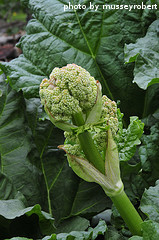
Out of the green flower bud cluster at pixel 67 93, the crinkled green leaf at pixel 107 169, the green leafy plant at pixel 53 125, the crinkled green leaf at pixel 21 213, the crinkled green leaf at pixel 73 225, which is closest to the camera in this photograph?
the green flower bud cluster at pixel 67 93

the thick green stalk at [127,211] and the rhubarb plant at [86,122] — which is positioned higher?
the rhubarb plant at [86,122]

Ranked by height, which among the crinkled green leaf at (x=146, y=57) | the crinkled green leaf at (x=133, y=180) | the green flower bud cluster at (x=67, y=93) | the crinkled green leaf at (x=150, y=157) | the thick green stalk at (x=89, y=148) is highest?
the green flower bud cluster at (x=67, y=93)

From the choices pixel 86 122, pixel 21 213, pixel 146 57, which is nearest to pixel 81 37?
pixel 146 57

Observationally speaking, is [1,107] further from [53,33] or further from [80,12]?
[80,12]

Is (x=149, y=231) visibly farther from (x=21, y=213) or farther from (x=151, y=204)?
(x=21, y=213)

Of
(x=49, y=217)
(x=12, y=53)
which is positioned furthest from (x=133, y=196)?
(x=12, y=53)

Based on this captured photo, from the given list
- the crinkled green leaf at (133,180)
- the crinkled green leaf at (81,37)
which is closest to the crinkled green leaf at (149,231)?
the crinkled green leaf at (133,180)

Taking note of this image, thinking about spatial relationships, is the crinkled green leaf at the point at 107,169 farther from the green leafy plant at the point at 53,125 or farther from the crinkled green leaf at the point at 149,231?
the green leafy plant at the point at 53,125
